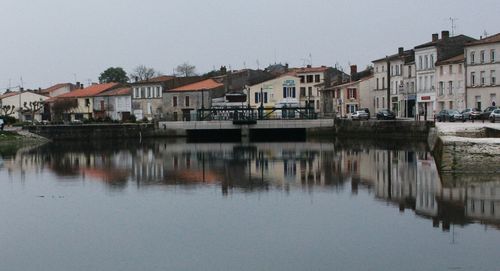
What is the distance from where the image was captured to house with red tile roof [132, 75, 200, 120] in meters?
100

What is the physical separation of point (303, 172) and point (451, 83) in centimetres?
4091

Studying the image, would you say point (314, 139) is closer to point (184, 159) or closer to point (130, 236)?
point (184, 159)

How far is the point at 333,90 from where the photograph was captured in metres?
94.6

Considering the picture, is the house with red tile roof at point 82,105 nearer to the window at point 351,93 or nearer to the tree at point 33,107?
the tree at point 33,107

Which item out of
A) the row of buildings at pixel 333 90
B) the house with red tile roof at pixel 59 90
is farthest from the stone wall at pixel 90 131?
the house with red tile roof at pixel 59 90

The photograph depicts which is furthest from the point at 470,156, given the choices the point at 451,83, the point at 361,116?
the point at 361,116

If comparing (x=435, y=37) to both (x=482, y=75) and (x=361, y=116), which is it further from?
(x=361, y=116)

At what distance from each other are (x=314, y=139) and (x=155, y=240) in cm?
5763

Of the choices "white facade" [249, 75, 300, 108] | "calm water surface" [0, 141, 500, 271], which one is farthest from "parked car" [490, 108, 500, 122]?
"white facade" [249, 75, 300, 108]

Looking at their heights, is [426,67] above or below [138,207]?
above

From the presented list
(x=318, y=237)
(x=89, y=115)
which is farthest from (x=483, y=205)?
(x=89, y=115)

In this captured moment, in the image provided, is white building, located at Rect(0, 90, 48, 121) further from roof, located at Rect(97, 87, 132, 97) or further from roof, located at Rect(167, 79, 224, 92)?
roof, located at Rect(167, 79, 224, 92)

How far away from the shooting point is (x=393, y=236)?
19844 mm

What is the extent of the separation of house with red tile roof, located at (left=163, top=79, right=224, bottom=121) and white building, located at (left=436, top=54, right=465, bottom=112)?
28.8 meters
